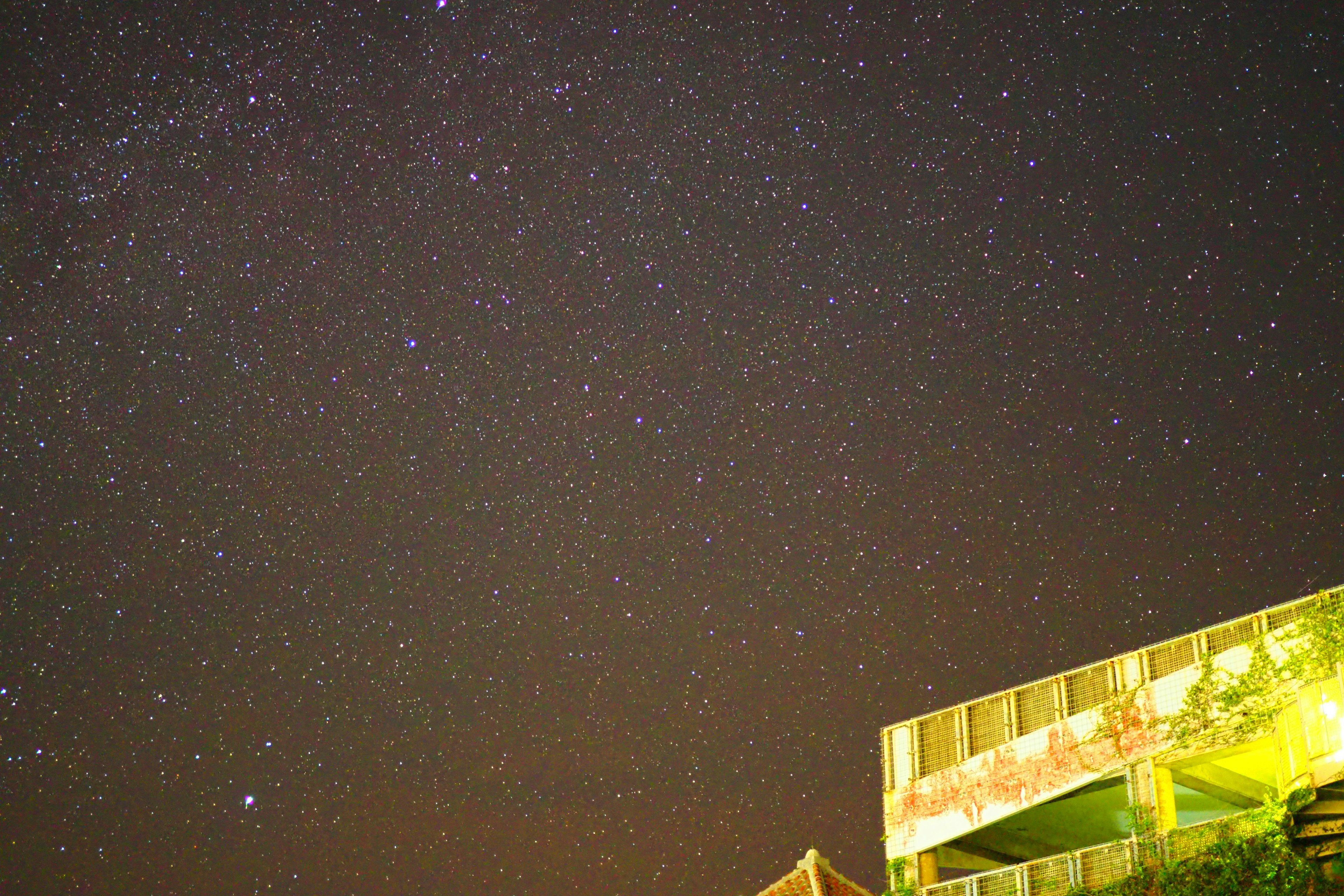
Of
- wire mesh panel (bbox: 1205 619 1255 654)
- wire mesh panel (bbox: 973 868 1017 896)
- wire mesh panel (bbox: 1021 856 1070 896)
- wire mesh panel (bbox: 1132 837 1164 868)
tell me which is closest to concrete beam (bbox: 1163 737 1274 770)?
wire mesh panel (bbox: 1132 837 1164 868)

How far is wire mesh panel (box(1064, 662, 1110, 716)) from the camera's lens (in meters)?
28.8

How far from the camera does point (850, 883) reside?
2831cm

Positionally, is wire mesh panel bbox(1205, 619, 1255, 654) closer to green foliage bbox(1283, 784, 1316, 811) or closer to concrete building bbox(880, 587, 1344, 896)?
concrete building bbox(880, 587, 1344, 896)

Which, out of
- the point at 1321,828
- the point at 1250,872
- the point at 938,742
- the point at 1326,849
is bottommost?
the point at 1250,872

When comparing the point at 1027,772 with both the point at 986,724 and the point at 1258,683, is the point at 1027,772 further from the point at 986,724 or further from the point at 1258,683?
the point at 1258,683

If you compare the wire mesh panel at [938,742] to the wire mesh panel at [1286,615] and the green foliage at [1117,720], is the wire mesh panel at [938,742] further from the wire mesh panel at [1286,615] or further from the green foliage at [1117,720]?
the wire mesh panel at [1286,615]

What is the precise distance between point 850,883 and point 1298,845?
931cm

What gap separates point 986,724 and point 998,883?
152 inches

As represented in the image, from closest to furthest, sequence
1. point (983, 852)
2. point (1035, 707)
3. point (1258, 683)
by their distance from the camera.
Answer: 1. point (1258, 683)
2. point (1035, 707)
3. point (983, 852)

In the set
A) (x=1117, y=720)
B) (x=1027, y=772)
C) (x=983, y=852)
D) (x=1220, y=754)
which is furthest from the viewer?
(x=983, y=852)

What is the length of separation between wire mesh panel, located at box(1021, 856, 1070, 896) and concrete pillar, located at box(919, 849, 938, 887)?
3303 mm

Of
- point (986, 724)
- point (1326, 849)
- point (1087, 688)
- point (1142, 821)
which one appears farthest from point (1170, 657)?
point (1326, 849)

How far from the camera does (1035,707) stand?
98.5ft

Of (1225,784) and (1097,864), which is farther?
(1225,784)
